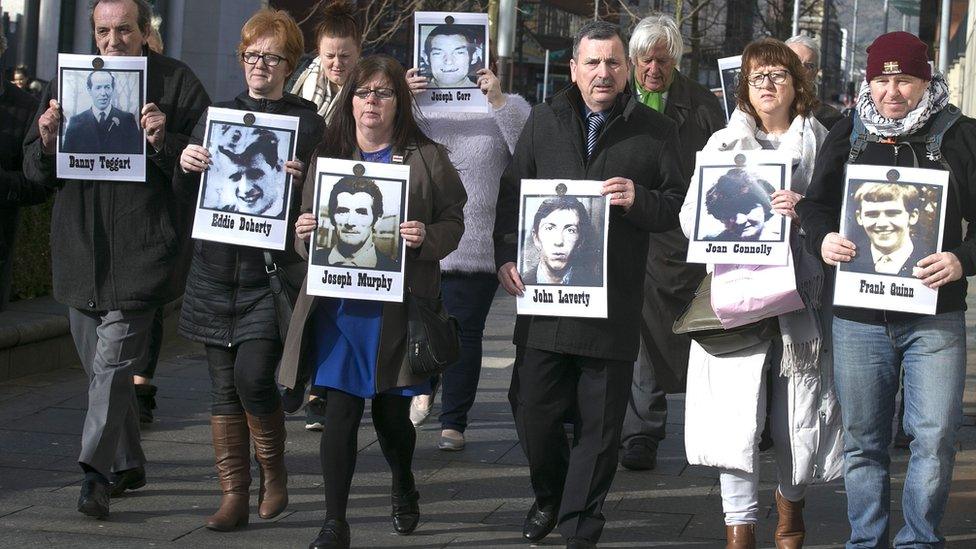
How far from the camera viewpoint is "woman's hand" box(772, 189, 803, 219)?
523cm

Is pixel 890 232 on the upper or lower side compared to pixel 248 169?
lower

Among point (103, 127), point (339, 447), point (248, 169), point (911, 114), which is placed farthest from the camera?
point (103, 127)

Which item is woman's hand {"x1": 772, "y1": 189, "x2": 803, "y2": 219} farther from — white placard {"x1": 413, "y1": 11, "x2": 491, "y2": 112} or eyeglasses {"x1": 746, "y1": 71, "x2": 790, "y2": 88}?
white placard {"x1": 413, "y1": 11, "x2": 491, "y2": 112}

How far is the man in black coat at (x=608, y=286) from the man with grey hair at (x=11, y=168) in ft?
6.82

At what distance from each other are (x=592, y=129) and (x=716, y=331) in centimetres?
95

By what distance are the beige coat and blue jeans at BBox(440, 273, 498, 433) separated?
1816mm

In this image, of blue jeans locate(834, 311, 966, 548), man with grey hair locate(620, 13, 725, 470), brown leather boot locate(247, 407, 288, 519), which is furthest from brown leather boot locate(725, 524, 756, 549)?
brown leather boot locate(247, 407, 288, 519)

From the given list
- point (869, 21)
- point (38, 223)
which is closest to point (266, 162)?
point (38, 223)

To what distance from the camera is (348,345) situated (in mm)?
5559

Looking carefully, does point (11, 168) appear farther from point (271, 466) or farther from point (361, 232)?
point (361, 232)

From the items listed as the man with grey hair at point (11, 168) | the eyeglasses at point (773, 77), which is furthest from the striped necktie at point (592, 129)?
the man with grey hair at point (11, 168)

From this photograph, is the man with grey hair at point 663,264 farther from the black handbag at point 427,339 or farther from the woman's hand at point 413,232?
the woman's hand at point 413,232

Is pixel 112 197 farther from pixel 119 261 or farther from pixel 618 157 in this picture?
pixel 618 157

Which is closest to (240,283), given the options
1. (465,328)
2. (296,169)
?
(296,169)
